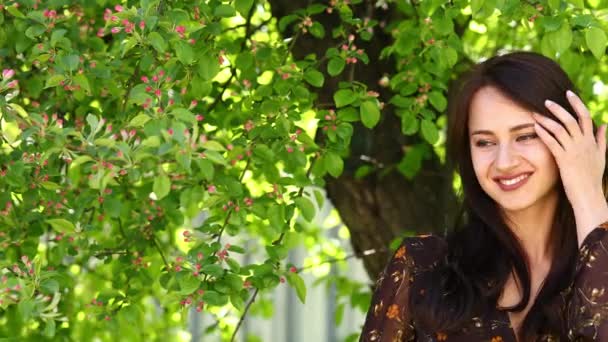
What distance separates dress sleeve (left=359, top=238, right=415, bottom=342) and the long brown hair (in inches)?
1.2

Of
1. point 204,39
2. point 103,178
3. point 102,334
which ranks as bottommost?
point 102,334

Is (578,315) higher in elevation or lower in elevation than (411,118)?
lower

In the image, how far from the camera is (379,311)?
2676mm

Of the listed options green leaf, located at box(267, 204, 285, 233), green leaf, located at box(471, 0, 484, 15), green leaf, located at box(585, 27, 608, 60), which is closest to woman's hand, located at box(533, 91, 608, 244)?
green leaf, located at box(585, 27, 608, 60)

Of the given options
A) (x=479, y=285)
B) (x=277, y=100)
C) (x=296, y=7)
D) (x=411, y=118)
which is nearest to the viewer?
(x=479, y=285)

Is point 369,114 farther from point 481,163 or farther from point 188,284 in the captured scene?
point 188,284

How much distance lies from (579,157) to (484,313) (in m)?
0.38

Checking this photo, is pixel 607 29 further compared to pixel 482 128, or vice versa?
pixel 607 29

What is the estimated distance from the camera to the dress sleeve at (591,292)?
2.43 m

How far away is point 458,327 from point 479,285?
0.33 feet

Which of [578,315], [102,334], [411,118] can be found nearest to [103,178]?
[578,315]

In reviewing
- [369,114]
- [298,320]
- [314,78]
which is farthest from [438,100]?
[298,320]

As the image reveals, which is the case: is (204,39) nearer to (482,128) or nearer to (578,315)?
(482,128)

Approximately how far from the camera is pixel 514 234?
2.68 metres
